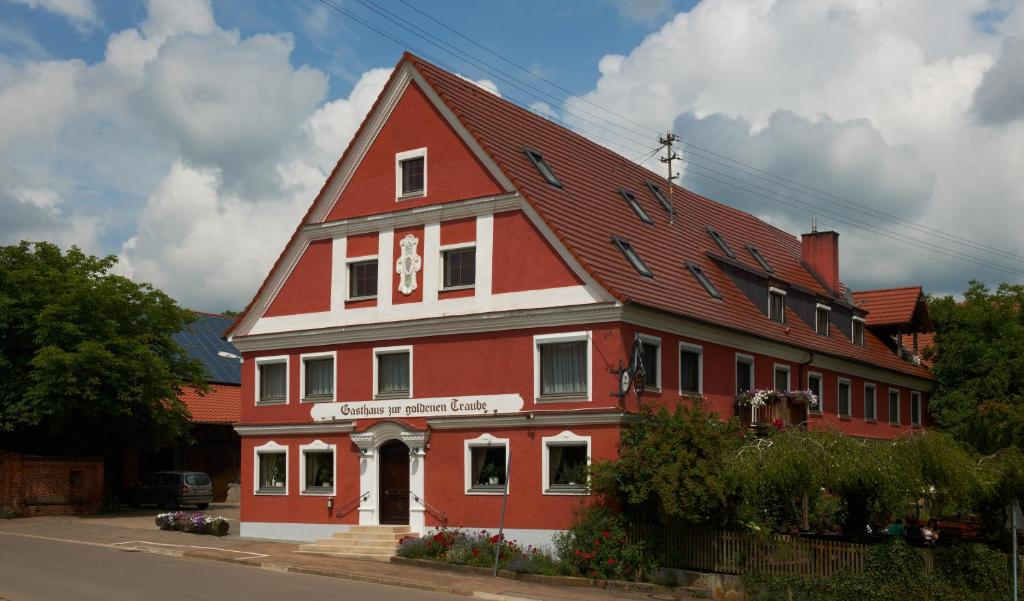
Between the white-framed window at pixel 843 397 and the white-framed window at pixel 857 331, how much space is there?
2.75m

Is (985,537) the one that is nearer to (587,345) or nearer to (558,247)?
(587,345)

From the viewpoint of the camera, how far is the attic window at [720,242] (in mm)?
37906

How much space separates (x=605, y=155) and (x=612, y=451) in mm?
14250

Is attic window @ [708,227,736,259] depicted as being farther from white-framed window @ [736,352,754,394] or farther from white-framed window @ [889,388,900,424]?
Result: white-framed window @ [889,388,900,424]

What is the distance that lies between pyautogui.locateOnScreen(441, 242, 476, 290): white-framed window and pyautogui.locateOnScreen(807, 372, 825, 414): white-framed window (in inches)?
534

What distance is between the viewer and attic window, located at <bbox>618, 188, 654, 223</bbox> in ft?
113

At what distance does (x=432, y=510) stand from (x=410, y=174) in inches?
372

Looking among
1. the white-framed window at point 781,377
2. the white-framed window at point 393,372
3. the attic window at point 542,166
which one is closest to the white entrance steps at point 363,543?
the white-framed window at point 393,372

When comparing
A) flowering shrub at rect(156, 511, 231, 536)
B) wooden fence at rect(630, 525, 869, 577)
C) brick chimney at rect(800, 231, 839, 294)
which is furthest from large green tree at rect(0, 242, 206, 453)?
brick chimney at rect(800, 231, 839, 294)

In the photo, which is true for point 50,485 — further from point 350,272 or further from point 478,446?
point 478,446

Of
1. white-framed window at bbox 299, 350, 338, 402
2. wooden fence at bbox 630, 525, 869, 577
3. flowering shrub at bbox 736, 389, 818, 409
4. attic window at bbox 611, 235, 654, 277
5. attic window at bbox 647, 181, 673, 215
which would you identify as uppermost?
attic window at bbox 647, 181, 673, 215

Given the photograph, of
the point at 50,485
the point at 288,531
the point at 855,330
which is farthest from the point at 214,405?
the point at 855,330

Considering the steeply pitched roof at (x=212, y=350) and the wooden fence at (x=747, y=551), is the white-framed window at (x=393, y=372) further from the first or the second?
the steeply pitched roof at (x=212, y=350)

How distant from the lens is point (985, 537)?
2552cm
